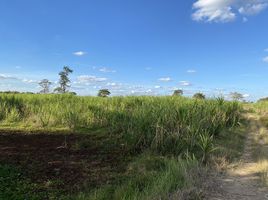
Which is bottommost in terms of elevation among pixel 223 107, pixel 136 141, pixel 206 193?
pixel 206 193

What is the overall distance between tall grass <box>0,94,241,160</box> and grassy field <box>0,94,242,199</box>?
0.02 meters

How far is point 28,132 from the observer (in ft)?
28.6

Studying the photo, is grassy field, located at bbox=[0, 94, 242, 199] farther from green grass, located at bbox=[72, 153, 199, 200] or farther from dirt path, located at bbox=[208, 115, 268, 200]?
dirt path, located at bbox=[208, 115, 268, 200]

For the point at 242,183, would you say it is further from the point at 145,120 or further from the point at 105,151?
the point at 105,151

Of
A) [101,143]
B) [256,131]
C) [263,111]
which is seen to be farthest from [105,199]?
[263,111]

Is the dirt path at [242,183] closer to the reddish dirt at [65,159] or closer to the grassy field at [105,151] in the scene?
the grassy field at [105,151]

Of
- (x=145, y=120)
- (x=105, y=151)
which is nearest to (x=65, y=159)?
(x=105, y=151)

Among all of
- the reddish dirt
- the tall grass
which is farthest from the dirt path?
the reddish dirt

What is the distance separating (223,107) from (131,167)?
5.84m

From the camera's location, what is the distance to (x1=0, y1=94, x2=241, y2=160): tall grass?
6.58 metres

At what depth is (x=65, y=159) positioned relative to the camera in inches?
231

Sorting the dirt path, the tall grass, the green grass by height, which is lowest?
the dirt path

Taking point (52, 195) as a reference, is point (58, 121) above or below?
above

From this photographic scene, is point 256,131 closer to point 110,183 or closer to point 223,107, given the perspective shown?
point 223,107
